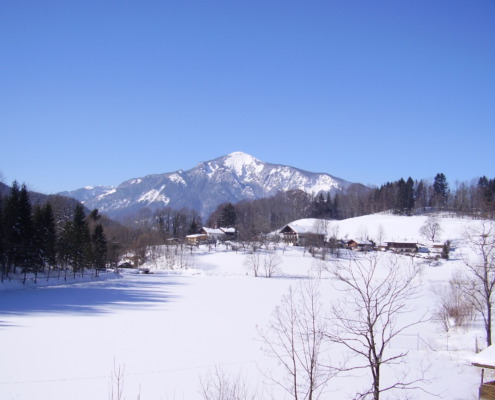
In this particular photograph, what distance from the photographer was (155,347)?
19625mm

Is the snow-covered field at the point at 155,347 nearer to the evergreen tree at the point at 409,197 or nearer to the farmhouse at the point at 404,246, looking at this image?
the farmhouse at the point at 404,246

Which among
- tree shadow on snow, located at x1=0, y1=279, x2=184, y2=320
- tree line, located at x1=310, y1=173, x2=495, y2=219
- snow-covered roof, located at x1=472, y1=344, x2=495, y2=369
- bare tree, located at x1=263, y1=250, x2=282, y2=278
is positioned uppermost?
tree line, located at x1=310, y1=173, x2=495, y2=219

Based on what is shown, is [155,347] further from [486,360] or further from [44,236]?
[44,236]

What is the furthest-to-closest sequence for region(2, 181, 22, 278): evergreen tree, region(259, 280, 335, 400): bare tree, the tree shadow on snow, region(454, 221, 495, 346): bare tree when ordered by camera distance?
region(2, 181, 22, 278): evergreen tree
the tree shadow on snow
region(454, 221, 495, 346): bare tree
region(259, 280, 335, 400): bare tree

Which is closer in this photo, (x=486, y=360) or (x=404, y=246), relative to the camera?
(x=486, y=360)

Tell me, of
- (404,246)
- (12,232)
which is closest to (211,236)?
(404,246)

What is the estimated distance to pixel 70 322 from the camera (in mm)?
24922

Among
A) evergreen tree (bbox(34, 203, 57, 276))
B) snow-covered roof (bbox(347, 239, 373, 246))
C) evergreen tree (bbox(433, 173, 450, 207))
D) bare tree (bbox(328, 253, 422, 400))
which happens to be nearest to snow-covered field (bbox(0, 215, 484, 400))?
bare tree (bbox(328, 253, 422, 400))

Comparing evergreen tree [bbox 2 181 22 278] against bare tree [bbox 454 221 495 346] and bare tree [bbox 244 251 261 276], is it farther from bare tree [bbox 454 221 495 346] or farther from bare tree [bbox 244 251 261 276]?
bare tree [bbox 454 221 495 346]

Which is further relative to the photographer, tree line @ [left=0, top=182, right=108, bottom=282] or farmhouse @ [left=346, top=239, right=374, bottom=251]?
farmhouse @ [left=346, top=239, right=374, bottom=251]

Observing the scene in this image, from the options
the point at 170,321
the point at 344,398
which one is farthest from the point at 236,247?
the point at 344,398

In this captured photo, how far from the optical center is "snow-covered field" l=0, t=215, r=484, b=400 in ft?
47.2

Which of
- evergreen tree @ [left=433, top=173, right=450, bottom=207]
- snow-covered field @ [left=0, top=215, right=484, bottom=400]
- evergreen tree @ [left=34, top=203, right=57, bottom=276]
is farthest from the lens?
evergreen tree @ [left=433, top=173, right=450, bottom=207]

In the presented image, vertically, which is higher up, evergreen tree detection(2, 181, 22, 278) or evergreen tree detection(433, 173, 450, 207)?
evergreen tree detection(433, 173, 450, 207)
